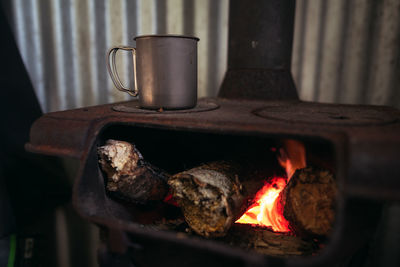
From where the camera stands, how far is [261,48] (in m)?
1.25

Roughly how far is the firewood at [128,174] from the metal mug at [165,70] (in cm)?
17

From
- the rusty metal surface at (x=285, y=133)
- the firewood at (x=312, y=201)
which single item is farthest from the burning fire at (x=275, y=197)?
the rusty metal surface at (x=285, y=133)

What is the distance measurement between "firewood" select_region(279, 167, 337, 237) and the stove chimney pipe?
54 centimetres

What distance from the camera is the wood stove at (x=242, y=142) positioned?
21.9 inches

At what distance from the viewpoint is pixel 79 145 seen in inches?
30.6

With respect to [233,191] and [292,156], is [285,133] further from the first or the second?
[292,156]

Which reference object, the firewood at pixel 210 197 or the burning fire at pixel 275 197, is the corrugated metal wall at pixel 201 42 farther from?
the firewood at pixel 210 197

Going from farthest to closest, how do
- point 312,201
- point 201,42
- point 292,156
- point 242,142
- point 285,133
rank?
point 201,42, point 242,142, point 292,156, point 312,201, point 285,133

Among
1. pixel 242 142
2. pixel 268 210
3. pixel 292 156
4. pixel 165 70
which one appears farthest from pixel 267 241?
pixel 165 70

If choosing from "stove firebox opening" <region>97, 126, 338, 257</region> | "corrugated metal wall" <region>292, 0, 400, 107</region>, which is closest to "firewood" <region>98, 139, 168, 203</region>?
"stove firebox opening" <region>97, 126, 338, 257</region>

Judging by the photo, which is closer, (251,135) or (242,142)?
(251,135)

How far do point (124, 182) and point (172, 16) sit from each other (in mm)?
1087

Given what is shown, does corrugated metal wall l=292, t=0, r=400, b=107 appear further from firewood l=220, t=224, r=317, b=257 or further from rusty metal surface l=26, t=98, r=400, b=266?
firewood l=220, t=224, r=317, b=257

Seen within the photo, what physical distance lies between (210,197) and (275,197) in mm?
362
